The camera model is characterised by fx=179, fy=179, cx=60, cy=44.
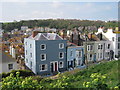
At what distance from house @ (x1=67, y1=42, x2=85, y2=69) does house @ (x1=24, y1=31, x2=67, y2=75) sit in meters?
0.48

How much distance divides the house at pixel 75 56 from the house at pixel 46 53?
480 mm

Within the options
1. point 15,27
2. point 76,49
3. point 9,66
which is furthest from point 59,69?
point 15,27

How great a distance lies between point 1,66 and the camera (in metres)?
9.09

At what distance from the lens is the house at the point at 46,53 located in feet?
38.6

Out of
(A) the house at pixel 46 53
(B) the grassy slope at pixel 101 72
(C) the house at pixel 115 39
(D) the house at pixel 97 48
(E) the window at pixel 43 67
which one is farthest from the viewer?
(C) the house at pixel 115 39

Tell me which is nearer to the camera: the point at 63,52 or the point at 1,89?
the point at 1,89

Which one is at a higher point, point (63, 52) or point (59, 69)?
point (63, 52)

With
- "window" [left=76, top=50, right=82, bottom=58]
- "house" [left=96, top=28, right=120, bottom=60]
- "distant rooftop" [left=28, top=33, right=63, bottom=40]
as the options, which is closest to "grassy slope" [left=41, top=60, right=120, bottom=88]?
"distant rooftop" [left=28, top=33, right=63, bottom=40]

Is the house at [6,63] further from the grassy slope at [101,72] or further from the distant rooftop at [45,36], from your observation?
the grassy slope at [101,72]

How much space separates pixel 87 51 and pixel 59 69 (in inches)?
120

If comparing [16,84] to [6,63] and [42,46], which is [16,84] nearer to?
[6,63]

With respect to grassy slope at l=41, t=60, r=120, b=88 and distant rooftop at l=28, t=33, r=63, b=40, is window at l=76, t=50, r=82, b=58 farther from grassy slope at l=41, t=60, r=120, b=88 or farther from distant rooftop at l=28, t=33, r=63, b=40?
grassy slope at l=41, t=60, r=120, b=88

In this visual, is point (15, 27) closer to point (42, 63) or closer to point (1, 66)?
point (42, 63)

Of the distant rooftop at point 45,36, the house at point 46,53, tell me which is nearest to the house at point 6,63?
the house at point 46,53
